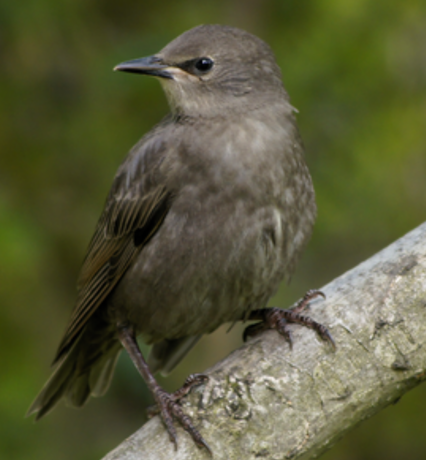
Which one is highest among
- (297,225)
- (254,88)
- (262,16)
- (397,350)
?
(262,16)

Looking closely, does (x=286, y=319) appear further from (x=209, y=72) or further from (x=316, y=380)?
(x=209, y=72)

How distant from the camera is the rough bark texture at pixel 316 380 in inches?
103

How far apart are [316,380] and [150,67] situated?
1534 mm

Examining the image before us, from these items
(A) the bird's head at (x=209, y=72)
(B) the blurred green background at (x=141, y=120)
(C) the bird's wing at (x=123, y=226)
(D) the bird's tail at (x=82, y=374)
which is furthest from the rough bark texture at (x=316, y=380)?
(B) the blurred green background at (x=141, y=120)

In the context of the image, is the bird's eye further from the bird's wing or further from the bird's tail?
the bird's tail

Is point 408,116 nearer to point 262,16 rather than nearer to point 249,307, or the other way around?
point 262,16

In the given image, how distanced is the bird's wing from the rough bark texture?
798 millimetres

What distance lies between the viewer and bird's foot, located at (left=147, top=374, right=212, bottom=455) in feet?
8.62

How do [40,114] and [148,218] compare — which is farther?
[40,114]

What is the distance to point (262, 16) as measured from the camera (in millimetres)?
4449

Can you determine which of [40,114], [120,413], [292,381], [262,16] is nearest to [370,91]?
[262,16]

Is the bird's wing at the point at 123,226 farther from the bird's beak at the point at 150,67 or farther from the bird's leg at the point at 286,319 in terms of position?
the bird's leg at the point at 286,319

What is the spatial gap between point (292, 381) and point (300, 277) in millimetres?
2211

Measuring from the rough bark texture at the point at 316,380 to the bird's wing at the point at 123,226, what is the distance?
80 centimetres
